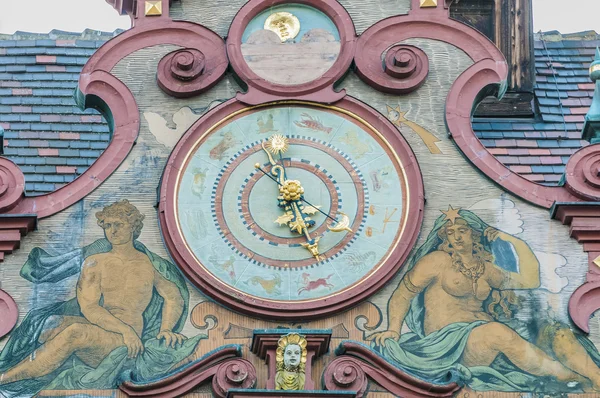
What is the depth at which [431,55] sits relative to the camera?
2103cm

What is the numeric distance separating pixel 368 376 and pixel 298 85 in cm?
324

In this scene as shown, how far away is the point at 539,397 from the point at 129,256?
411 cm

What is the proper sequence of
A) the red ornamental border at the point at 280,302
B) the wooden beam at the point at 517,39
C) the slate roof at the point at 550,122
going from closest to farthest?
1. the red ornamental border at the point at 280,302
2. the slate roof at the point at 550,122
3. the wooden beam at the point at 517,39

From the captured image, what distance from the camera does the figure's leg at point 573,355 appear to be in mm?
19359

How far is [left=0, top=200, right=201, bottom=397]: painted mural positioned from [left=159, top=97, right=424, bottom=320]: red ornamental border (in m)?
0.23

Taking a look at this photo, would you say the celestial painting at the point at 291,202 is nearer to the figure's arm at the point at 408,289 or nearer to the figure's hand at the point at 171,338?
the figure's arm at the point at 408,289

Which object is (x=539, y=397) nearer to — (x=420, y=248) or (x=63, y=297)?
(x=420, y=248)

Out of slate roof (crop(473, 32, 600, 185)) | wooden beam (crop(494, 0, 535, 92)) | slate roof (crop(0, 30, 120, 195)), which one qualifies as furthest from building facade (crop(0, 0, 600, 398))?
wooden beam (crop(494, 0, 535, 92))

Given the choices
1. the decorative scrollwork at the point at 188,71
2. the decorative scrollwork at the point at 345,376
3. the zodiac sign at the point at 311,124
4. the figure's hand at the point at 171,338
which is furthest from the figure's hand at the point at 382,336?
the decorative scrollwork at the point at 188,71

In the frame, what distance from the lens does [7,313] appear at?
64.3 feet

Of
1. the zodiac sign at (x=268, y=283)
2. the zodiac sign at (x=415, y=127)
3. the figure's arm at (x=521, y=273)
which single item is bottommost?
the zodiac sign at (x=268, y=283)

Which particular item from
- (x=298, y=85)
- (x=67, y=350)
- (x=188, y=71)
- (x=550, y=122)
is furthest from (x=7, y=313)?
(x=550, y=122)

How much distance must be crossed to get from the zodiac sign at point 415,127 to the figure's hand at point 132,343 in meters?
3.41

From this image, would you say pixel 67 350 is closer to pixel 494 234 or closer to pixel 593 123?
pixel 494 234
